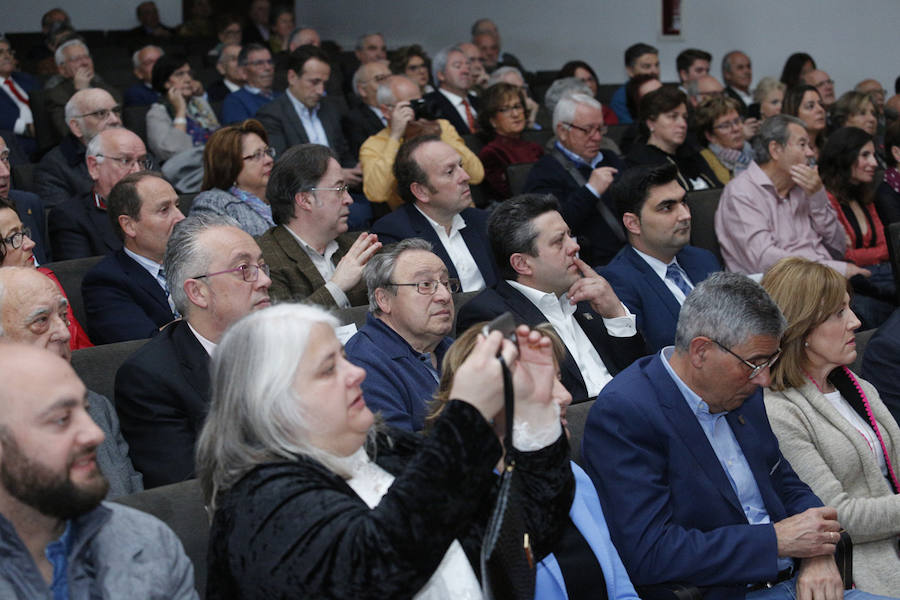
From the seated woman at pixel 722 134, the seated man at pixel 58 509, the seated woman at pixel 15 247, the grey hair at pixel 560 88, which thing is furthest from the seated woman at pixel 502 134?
the seated man at pixel 58 509

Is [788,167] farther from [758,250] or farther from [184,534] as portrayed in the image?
[184,534]

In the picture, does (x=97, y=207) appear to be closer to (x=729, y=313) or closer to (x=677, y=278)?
(x=677, y=278)

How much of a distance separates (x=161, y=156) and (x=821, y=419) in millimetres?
3716

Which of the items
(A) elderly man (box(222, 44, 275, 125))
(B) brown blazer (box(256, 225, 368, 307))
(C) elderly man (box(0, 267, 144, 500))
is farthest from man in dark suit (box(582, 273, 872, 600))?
(A) elderly man (box(222, 44, 275, 125))

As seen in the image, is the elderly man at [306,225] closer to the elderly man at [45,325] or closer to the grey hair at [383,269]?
the grey hair at [383,269]

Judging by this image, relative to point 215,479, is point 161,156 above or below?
below

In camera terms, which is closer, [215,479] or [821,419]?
[215,479]

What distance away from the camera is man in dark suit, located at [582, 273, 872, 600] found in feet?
6.64

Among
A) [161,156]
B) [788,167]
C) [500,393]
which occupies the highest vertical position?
[500,393]

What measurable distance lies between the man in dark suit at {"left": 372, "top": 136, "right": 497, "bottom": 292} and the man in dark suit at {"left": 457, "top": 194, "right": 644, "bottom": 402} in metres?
0.70

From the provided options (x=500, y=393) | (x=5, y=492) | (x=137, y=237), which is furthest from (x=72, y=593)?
(x=137, y=237)

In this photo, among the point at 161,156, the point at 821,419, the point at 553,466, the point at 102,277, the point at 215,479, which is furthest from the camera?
the point at 161,156

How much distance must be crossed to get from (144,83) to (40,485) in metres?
5.79

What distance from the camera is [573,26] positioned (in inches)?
332
